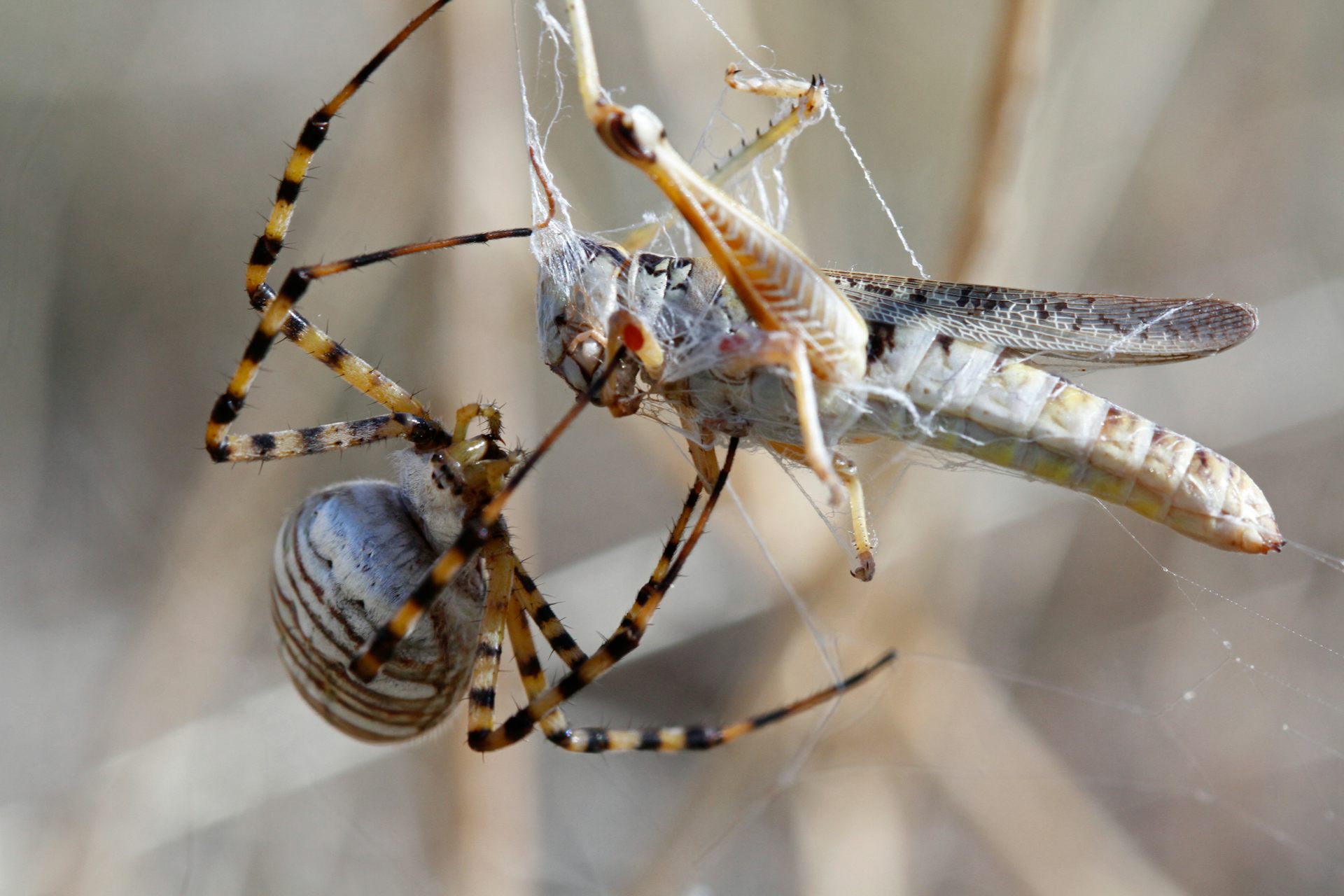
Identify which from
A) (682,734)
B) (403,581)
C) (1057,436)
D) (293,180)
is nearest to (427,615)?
(403,581)

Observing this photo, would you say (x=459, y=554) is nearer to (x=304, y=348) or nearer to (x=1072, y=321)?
(x=304, y=348)

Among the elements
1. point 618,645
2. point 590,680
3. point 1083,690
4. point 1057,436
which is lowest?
point 1083,690

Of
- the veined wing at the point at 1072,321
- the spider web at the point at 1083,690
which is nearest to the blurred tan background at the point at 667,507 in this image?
the spider web at the point at 1083,690

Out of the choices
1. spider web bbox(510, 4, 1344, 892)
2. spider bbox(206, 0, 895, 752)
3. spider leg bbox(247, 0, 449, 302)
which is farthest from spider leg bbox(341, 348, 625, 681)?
spider web bbox(510, 4, 1344, 892)

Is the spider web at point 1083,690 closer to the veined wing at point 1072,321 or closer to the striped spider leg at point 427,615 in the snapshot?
the striped spider leg at point 427,615

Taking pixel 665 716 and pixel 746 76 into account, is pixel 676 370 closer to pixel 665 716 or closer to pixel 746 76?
pixel 746 76

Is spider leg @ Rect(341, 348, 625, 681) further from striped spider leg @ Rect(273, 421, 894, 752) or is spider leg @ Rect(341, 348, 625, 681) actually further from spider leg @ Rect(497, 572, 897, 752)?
spider leg @ Rect(497, 572, 897, 752)
